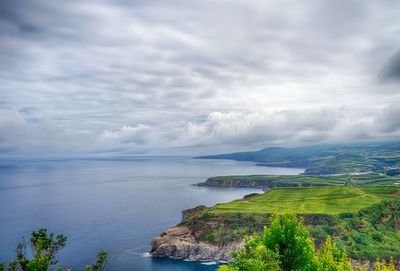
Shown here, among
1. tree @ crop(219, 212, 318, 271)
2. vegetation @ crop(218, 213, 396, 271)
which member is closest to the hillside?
vegetation @ crop(218, 213, 396, 271)

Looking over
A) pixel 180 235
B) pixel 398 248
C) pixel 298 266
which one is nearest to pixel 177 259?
pixel 180 235

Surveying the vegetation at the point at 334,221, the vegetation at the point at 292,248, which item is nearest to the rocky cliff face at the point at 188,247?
the vegetation at the point at 334,221

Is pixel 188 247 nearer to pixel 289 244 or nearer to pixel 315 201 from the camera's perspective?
pixel 315 201

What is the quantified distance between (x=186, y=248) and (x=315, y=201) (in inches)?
2416

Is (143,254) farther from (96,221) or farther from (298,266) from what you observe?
(298,266)

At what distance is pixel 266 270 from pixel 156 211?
16967cm

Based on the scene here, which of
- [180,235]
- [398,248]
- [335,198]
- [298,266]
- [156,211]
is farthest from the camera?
[156,211]

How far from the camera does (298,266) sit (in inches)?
1052

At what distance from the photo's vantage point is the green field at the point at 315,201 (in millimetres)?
126250

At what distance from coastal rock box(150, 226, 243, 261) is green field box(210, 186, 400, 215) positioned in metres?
17.6

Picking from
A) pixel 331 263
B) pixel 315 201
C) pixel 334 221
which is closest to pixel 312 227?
pixel 334 221

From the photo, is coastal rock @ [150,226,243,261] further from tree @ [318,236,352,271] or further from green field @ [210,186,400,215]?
tree @ [318,236,352,271]

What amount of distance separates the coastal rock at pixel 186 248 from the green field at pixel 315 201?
57.6ft

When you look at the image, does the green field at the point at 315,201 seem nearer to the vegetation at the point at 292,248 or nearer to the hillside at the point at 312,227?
the hillside at the point at 312,227
